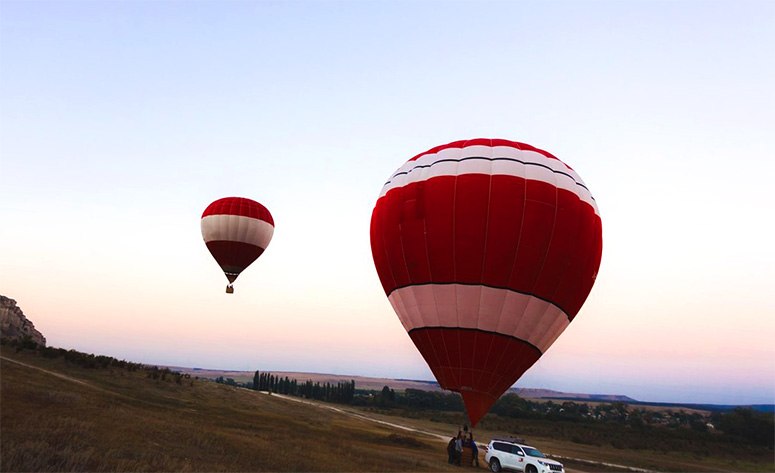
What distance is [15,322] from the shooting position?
2889 inches

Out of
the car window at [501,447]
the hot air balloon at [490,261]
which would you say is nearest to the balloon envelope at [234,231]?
the hot air balloon at [490,261]

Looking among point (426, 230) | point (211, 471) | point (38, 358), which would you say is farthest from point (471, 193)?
point (38, 358)

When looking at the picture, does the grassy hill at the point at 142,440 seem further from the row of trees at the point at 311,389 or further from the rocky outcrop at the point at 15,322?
the row of trees at the point at 311,389

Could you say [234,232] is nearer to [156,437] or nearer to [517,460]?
[156,437]

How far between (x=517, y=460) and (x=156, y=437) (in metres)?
16.6

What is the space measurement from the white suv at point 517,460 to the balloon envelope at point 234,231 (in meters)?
26.2

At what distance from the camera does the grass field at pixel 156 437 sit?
1383 centimetres

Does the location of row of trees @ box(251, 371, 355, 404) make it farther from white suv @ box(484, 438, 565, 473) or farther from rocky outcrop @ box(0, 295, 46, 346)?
white suv @ box(484, 438, 565, 473)

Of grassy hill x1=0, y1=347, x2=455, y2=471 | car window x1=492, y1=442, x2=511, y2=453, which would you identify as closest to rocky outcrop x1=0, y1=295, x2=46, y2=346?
grassy hill x1=0, y1=347, x2=455, y2=471

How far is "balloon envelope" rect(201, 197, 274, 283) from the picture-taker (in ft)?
135

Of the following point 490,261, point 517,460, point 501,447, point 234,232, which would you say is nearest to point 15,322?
point 234,232

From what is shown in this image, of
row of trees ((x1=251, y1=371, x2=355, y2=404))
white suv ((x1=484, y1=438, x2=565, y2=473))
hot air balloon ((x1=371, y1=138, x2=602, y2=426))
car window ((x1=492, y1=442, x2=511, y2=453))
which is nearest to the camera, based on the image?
hot air balloon ((x1=371, y1=138, x2=602, y2=426))

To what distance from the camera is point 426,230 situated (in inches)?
779

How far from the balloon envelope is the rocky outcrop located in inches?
1608
